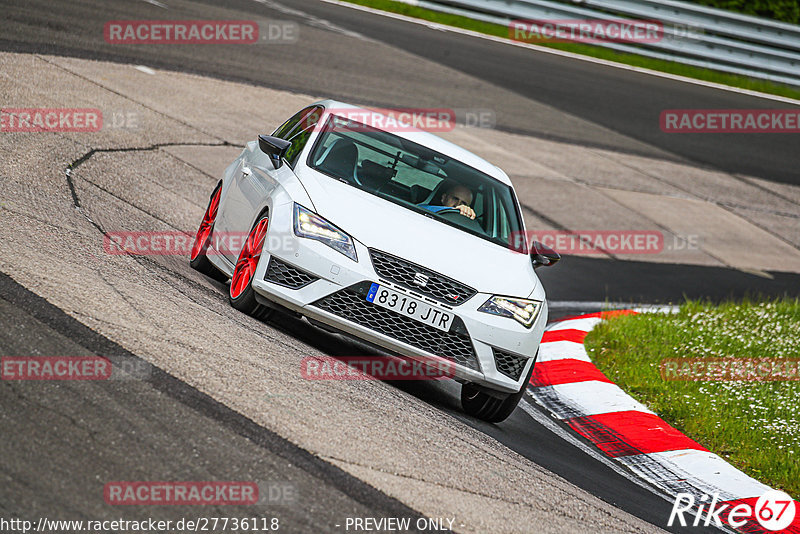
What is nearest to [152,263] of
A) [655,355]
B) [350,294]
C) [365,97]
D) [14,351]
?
[350,294]

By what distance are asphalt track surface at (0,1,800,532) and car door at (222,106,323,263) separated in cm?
74

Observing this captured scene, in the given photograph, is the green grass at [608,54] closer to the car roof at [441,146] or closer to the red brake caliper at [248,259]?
the car roof at [441,146]

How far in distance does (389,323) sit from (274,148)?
1736 mm

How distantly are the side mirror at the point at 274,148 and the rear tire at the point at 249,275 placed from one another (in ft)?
1.95

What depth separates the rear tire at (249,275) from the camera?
644cm

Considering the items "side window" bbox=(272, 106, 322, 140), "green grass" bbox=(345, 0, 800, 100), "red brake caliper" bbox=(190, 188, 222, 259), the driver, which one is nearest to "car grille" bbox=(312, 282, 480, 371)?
the driver

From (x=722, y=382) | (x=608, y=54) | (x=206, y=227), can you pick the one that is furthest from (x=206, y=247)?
(x=608, y=54)

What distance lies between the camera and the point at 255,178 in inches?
286

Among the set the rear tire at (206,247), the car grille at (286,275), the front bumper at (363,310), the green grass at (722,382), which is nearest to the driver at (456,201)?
the front bumper at (363,310)

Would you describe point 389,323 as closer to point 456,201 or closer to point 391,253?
point 391,253

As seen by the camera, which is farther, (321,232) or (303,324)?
(303,324)

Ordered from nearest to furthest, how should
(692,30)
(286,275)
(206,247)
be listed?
(286,275)
(206,247)
(692,30)

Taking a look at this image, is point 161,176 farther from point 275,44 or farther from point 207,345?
point 275,44

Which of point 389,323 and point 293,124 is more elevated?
point 293,124
